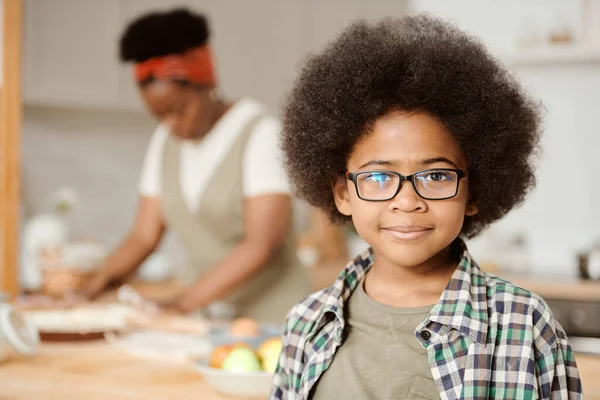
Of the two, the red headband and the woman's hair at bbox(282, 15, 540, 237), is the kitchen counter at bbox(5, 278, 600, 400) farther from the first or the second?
the red headband

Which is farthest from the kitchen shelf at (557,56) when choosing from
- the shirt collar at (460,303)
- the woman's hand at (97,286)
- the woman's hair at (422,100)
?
the shirt collar at (460,303)

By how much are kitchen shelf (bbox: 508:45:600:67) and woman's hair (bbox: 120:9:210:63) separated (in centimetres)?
175

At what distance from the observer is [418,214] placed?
98 cm

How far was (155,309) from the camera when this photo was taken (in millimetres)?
1965

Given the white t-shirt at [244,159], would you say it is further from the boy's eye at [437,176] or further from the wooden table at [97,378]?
the boy's eye at [437,176]

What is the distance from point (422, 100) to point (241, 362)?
55 centimetres

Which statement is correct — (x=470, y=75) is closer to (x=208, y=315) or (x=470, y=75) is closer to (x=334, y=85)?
(x=334, y=85)

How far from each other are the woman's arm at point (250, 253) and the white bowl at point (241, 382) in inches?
31.7

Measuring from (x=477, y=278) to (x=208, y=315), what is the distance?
1.15m

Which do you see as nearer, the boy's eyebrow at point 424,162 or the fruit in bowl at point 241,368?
the boy's eyebrow at point 424,162

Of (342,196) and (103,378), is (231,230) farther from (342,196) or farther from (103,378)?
(342,196)

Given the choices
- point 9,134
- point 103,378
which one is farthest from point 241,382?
point 9,134

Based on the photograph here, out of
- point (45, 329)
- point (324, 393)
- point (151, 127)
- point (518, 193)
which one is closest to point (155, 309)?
point (45, 329)

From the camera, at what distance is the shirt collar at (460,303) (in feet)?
3.12
